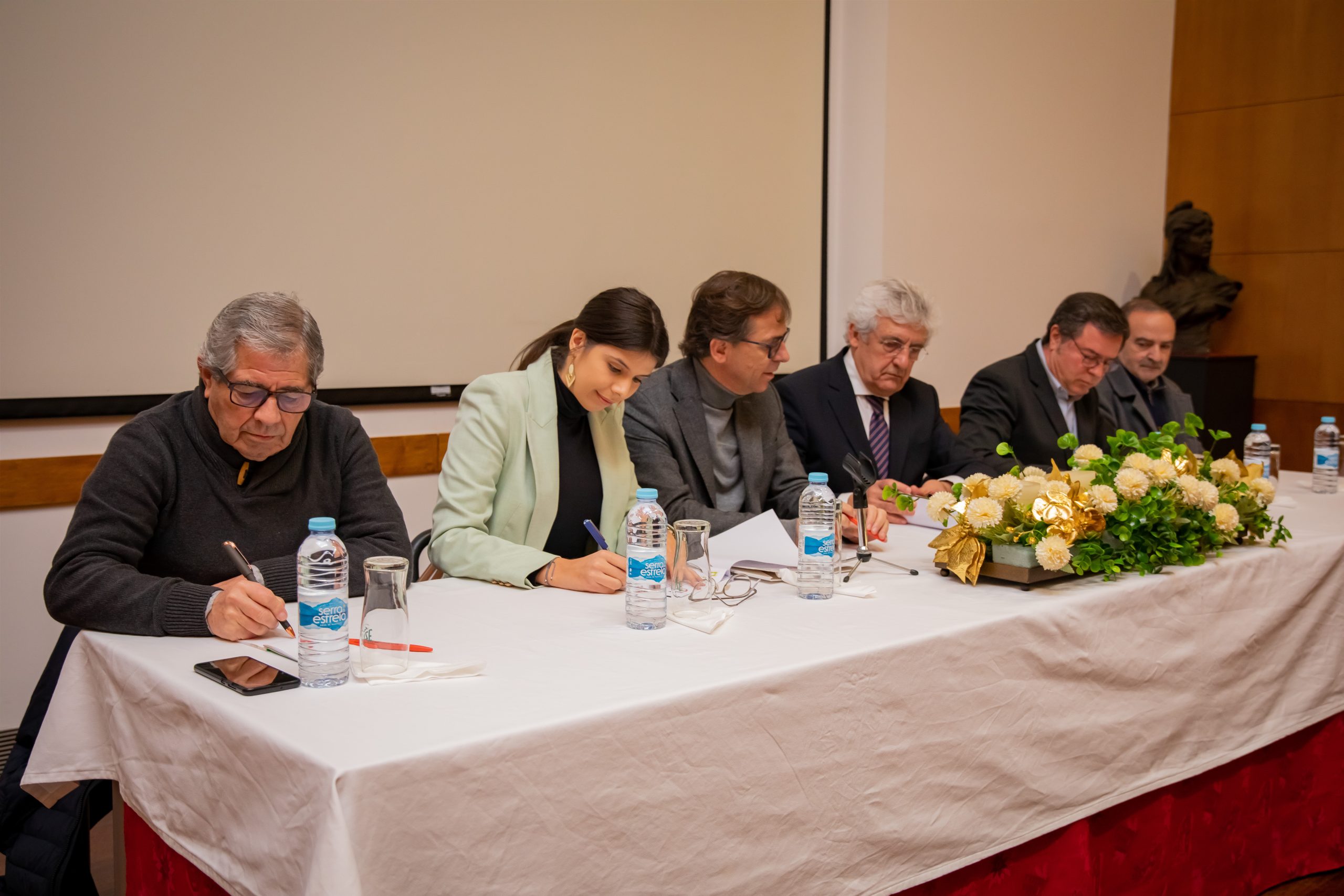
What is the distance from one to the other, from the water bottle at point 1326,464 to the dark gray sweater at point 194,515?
2.91 m

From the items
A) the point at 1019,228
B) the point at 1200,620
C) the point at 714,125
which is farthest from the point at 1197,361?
the point at 1200,620

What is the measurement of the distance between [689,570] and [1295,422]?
528 cm

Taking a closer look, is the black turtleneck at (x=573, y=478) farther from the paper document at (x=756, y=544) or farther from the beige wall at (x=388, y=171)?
the beige wall at (x=388, y=171)

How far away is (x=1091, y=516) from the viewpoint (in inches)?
88.0

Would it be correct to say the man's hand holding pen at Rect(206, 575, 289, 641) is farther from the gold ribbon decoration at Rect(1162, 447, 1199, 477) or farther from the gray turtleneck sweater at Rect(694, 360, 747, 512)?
the gold ribbon decoration at Rect(1162, 447, 1199, 477)

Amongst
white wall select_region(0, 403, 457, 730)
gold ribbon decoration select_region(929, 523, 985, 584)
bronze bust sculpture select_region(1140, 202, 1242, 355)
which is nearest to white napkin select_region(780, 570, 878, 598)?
gold ribbon decoration select_region(929, 523, 985, 584)

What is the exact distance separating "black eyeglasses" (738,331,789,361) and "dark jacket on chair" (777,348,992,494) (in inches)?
23.5

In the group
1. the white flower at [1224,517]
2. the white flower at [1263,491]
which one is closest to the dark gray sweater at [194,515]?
the white flower at [1224,517]

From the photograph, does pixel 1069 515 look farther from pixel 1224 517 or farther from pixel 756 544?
pixel 756 544

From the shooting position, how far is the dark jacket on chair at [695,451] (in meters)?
2.69

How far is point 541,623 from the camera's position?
187 centimetres

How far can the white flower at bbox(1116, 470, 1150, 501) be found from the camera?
226 centimetres

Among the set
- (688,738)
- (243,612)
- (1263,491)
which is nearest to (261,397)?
(243,612)

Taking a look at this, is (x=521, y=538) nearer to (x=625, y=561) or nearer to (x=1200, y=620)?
(x=625, y=561)
